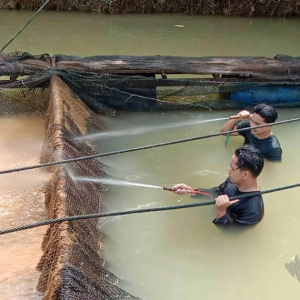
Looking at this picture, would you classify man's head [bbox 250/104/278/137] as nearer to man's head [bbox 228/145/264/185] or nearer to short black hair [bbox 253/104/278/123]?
short black hair [bbox 253/104/278/123]

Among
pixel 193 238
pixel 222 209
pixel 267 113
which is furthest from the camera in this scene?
pixel 267 113

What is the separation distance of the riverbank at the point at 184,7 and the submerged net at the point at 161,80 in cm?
726

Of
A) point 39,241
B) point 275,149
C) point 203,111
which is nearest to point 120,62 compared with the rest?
point 203,111

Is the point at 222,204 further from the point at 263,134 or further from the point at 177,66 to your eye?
the point at 177,66

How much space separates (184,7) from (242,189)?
1083 cm

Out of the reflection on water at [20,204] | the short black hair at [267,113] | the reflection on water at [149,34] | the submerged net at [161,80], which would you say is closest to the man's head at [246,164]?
the short black hair at [267,113]

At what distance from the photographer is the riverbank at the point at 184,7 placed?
13.1 metres

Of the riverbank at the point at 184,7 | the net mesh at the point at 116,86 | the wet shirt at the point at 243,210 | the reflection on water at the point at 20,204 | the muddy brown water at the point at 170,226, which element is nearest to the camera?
the reflection on water at the point at 20,204

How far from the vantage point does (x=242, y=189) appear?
11.8 ft

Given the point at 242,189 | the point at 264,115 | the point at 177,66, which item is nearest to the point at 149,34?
the point at 177,66

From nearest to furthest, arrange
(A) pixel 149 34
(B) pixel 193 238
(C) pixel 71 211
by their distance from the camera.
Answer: (C) pixel 71 211, (B) pixel 193 238, (A) pixel 149 34

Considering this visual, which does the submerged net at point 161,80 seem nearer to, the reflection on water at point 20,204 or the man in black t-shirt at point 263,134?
the reflection on water at point 20,204

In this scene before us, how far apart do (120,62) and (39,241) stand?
344cm

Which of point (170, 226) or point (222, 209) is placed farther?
point (170, 226)
